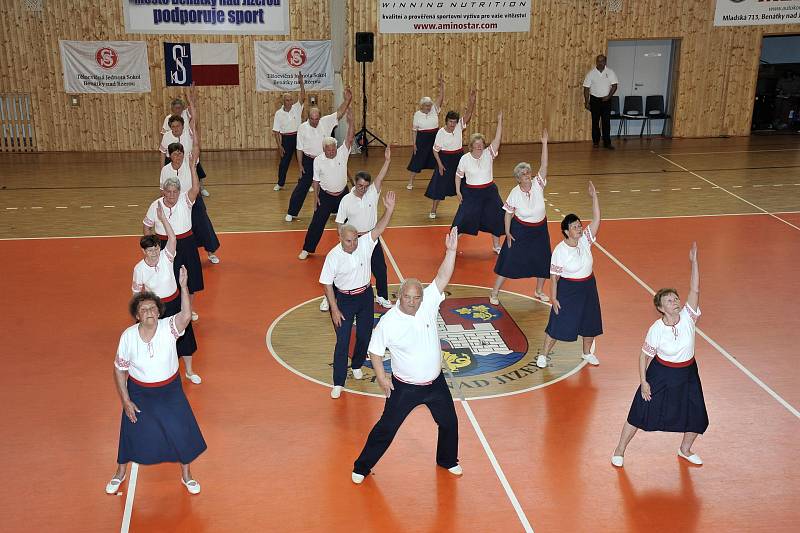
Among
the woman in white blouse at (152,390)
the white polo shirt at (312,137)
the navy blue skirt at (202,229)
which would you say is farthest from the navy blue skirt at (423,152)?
the woman in white blouse at (152,390)

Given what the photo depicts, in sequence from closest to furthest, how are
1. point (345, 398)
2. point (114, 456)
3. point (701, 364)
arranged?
point (114, 456), point (345, 398), point (701, 364)

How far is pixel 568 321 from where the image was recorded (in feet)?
31.1

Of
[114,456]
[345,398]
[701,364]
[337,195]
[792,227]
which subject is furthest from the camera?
[792,227]

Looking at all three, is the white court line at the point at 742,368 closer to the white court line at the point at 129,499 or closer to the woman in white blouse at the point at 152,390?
the woman in white blouse at the point at 152,390

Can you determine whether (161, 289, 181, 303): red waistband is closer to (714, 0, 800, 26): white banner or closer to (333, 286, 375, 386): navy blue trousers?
(333, 286, 375, 386): navy blue trousers

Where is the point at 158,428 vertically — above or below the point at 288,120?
below

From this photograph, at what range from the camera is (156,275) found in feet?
28.2

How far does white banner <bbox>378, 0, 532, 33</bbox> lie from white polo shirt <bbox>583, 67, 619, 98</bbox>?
226 cm

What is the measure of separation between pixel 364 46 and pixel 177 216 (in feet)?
38.9

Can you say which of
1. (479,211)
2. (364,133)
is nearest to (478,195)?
(479,211)

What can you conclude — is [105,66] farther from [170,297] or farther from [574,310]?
[574,310]

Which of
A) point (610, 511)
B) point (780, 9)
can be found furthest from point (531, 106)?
point (610, 511)

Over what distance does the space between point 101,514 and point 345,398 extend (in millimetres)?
2901

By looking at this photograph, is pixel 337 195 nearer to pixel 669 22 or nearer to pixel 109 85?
pixel 109 85
